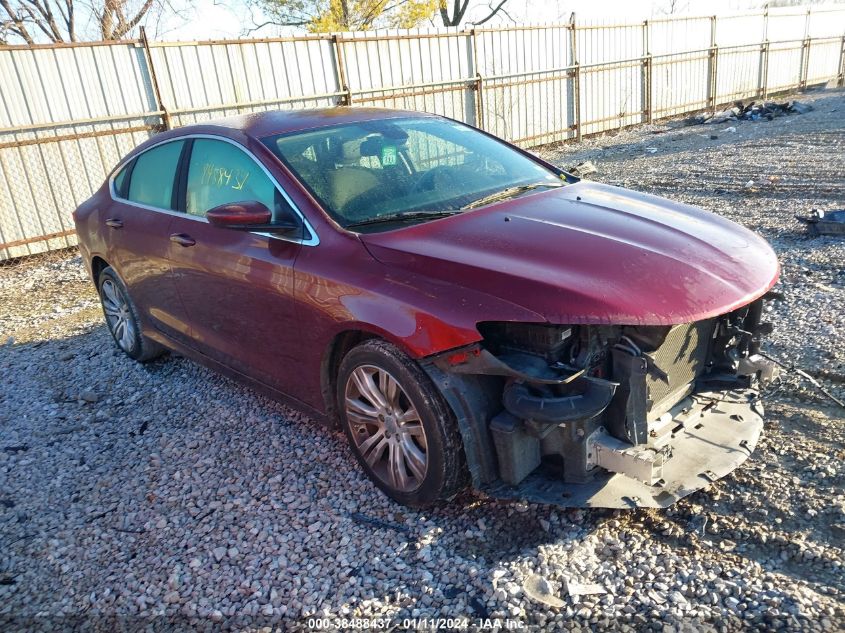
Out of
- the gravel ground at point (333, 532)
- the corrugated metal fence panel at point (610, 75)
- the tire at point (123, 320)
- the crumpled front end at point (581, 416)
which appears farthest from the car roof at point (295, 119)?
the corrugated metal fence panel at point (610, 75)

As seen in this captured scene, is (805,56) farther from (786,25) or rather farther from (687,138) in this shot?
(687,138)

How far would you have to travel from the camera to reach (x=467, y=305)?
107 inches

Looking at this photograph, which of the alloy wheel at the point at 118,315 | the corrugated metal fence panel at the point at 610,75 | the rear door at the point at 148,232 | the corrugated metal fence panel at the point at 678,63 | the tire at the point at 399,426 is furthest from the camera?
the corrugated metal fence panel at the point at 678,63

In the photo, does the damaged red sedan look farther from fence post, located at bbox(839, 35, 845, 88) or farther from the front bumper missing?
fence post, located at bbox(839, 35, 845, 88)

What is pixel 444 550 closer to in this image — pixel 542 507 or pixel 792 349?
pixel 542 507

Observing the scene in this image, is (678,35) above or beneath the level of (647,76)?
above

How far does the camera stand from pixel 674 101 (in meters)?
19.8

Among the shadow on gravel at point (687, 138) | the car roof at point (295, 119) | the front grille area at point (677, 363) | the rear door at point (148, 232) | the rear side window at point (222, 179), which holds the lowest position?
the shadow on gravel at point (687, 138)

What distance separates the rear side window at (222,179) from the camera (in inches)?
144

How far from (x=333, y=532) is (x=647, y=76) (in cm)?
1846

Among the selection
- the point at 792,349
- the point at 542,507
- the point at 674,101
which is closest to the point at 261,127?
the point at 542,507

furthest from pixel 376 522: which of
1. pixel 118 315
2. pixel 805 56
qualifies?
pixel 805 56

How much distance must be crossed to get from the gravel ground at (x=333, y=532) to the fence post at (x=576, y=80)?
510 inches

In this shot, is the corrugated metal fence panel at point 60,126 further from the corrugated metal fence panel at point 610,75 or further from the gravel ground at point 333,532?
the corrugated metal fence panel at point 610,75
